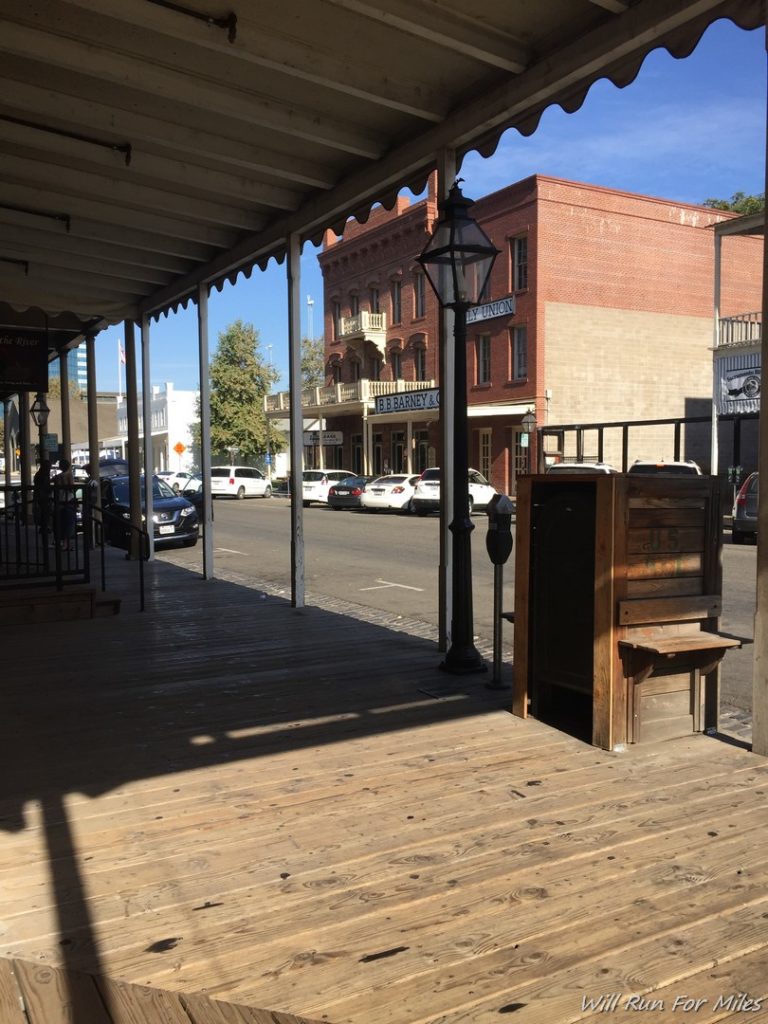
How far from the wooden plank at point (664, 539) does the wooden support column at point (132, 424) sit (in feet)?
30.7

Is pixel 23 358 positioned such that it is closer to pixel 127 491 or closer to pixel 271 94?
pixel 271 94

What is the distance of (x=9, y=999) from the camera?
2455mm

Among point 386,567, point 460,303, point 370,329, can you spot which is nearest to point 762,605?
point 460,303

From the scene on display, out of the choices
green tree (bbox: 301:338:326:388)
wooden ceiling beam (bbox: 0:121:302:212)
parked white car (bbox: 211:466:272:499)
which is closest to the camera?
wooden ceiling beam (bbox: 0:121:302:212)

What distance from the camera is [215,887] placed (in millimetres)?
3098

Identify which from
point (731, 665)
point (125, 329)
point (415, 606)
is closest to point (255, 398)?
point (125, 329)

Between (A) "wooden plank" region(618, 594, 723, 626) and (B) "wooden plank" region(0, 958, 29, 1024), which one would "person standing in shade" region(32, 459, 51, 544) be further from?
(B) "wooden plank" region(0, 958, 29, 1024)

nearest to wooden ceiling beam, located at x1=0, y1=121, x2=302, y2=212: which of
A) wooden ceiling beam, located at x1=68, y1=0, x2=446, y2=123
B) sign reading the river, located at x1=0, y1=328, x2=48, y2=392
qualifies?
wooden ceiling beam, located at x1=68, y1=0, x2=446, y2=123

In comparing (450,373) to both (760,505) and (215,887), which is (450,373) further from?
(215,887)

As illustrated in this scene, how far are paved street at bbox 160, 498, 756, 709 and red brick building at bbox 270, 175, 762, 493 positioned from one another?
10252 mm

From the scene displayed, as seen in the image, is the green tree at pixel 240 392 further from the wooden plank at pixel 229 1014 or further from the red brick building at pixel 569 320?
the wooden plank at pixel 229 1014

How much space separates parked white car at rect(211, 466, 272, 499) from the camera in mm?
40219

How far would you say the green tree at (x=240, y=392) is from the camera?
51125mm

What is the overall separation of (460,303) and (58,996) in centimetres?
484
